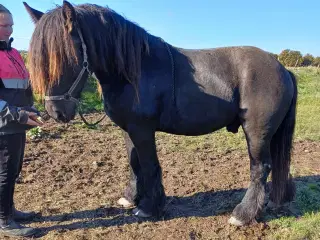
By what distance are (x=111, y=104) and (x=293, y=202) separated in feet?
7.34

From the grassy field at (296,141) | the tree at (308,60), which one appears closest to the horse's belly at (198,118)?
the grassy field at (296,141)

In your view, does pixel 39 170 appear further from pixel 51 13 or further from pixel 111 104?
pixel 51 13

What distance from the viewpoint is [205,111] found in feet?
9.38

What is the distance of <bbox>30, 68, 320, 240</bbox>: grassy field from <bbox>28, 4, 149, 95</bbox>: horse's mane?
195 cm

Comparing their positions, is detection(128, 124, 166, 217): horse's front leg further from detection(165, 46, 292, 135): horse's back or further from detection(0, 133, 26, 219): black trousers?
detection(0, 133, 26, 219): black trousers

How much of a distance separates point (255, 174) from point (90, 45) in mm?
1867

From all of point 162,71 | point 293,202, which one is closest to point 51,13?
point 162,71

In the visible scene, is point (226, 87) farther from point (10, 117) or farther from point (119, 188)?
point (119, 188)

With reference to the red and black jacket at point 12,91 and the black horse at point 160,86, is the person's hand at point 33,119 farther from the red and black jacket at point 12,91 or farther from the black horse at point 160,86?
the black horse at point 160,86

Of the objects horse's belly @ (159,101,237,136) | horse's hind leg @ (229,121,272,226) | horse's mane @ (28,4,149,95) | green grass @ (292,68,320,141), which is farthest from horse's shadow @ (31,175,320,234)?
green grass @ (292,68,320,141)

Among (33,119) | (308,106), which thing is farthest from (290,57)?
(33,119)

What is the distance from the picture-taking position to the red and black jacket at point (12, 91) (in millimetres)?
2537

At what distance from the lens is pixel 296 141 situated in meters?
6.02

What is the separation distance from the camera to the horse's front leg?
2.86 metres
